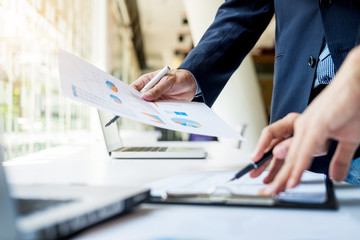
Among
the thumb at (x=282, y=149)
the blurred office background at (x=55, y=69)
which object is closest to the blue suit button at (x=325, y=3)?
the thumb at (x=282, y=149)

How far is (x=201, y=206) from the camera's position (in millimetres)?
492

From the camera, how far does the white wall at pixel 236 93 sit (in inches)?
146

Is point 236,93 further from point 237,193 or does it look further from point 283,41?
point 237,193

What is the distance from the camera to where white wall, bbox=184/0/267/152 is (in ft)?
12.2

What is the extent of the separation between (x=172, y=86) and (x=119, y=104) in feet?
1.18

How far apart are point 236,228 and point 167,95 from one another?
753 mm

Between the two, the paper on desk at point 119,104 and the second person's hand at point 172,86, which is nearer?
Result: the paper on desk at point 119,104

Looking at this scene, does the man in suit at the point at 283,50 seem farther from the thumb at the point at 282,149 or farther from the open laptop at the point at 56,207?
the open laptop at the point at 56,207

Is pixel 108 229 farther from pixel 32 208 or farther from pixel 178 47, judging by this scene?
pixel 178 47

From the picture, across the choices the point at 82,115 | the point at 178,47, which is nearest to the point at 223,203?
the point at 82,115

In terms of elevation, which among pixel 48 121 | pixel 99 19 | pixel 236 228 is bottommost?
pixel 236 228

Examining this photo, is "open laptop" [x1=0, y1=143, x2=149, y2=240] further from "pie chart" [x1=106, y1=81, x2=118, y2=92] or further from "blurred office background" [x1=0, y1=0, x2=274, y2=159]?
"pie chart" [x1=106, y1=81, x2=118, y2=92]

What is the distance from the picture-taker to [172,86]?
1.06 meters

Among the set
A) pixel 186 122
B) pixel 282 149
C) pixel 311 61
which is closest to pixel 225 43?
pixel 311 61
